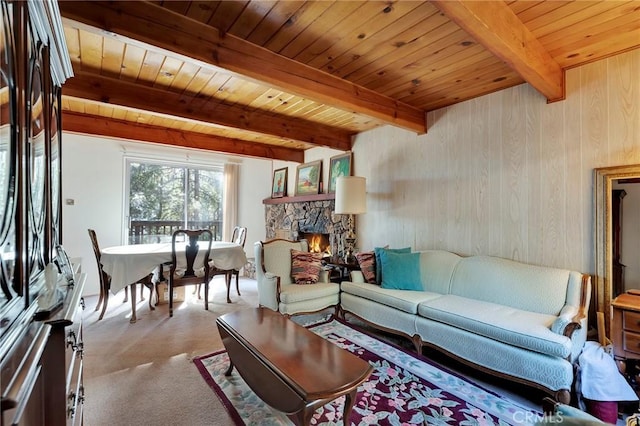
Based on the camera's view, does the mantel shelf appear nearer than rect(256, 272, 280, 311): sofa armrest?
No

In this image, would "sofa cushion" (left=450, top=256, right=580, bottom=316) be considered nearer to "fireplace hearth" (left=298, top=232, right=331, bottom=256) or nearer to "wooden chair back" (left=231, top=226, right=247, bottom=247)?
"fireplace hearth" (left=298, top=232, right=331, bottom=256)

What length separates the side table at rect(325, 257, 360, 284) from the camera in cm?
363

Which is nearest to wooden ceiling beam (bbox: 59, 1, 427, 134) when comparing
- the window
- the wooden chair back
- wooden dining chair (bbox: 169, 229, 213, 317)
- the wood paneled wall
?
the wood paneled wall

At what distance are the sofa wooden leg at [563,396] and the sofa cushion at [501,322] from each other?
211mm

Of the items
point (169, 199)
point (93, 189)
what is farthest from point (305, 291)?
point (93, 189)

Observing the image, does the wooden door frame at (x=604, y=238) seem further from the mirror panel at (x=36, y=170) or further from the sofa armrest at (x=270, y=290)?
the mirror panel at (x=36, y=170)

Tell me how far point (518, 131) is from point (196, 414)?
3.43 metres

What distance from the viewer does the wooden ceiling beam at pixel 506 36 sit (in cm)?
150

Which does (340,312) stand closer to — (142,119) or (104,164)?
(142,119)

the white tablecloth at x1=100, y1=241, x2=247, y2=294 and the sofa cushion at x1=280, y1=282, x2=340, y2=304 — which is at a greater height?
the white tablecloth at x1=100, y1=241, x2=247, y2=294

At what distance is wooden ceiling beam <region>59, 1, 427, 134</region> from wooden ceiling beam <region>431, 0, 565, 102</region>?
48.1 inches

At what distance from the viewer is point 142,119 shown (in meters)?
3.74

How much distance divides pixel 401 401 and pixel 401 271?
138cm

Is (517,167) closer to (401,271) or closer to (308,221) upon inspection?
(401,271)
